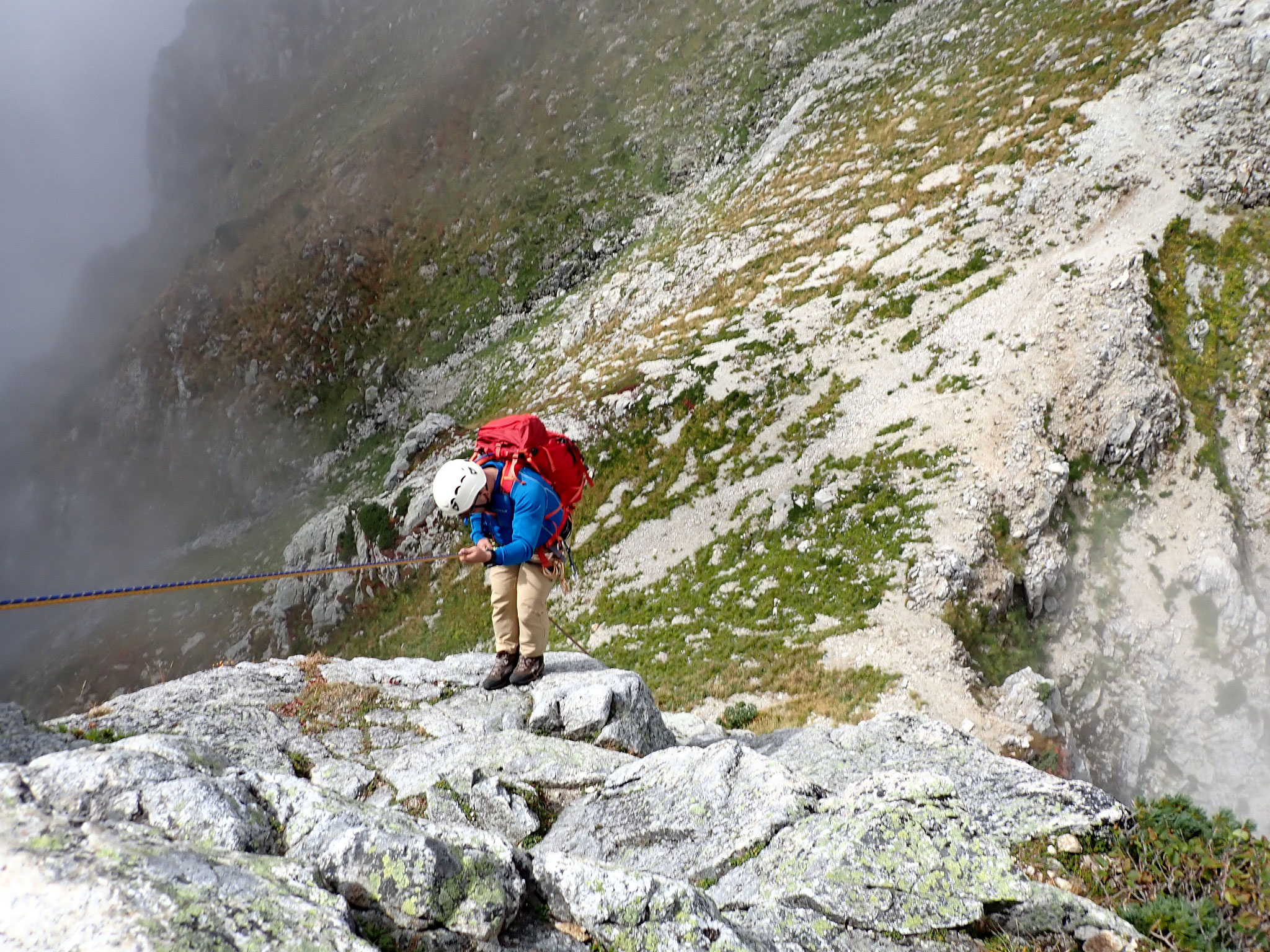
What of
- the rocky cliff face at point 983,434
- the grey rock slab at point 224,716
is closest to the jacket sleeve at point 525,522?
the grey rock slab at point 224,716

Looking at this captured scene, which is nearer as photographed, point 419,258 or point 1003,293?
point 1003,293

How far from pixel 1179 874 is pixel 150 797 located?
8937 millimetres

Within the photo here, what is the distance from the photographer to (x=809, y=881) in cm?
561

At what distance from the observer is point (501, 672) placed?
11188mm

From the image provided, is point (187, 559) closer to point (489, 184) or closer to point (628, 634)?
point (489, 184)

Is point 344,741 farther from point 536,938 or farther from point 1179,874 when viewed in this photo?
point 1179,874

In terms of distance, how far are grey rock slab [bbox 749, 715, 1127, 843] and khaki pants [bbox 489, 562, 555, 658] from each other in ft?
15.0

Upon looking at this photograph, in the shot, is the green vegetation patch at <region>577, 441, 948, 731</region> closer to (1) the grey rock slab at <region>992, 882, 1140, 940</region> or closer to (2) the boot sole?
(2) the boot sole

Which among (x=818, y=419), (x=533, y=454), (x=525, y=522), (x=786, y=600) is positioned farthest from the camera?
(x=818, y=419)

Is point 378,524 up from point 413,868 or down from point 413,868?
down

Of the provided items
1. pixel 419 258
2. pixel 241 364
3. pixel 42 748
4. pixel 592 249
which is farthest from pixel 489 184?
pixel 42 748

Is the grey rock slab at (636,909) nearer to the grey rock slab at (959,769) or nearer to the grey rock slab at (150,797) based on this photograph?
the grey rock slab at (150,797)

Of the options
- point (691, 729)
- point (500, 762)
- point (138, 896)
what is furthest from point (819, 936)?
point (691, 729)

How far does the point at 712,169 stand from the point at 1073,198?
33505mm
